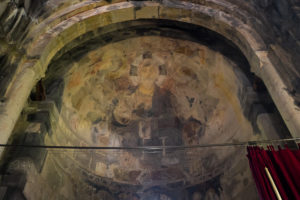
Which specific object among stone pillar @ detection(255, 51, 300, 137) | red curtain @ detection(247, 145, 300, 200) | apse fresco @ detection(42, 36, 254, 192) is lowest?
red curtain @ detection(247, 145, 300, 200)

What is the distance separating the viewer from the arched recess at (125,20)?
471 centimetres

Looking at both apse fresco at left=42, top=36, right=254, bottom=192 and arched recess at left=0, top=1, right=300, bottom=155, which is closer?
arched recess at left=0, top=1, right=300, bottom=155

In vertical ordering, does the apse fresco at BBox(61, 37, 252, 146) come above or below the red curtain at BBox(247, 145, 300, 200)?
above

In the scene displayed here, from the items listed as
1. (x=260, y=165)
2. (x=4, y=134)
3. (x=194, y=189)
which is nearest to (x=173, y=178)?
(x=194, y=189)

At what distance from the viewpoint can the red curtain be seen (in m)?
3.47

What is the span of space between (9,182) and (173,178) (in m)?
4.83

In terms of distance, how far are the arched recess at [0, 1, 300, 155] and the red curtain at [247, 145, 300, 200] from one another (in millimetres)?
581

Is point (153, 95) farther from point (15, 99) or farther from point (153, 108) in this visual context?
point (15, 99)

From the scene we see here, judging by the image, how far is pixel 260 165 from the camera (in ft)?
12.9

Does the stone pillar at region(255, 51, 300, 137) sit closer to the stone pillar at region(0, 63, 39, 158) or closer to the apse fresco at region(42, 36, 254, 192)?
the apse fresco at region(42, 36, 254, 192)

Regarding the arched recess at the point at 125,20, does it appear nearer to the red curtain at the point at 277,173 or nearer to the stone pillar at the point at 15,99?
the stone pillar at the point at 15,99

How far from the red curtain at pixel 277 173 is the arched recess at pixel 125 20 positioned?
581 millimetres

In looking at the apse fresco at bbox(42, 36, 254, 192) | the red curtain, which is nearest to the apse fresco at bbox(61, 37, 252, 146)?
the apse fresco at bbox(42, 36, 254, 192)

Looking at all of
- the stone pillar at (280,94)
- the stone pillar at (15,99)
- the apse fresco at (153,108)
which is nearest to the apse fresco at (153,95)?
the apse fresco at (153,108)
